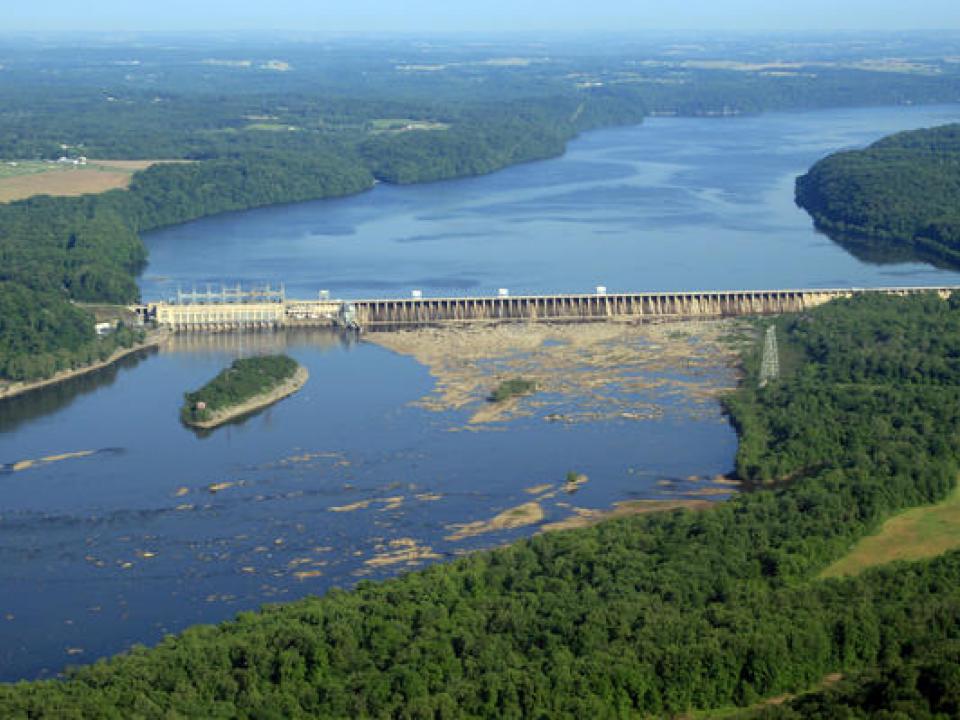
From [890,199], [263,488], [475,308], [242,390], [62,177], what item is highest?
[890,199]

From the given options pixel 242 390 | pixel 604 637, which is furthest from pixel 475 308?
pixel 604 637

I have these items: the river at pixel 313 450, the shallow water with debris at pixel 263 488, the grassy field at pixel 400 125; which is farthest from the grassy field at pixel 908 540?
the grassy field at pixel 400 125

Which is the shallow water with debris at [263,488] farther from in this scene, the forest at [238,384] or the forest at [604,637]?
the forest at [604,637]

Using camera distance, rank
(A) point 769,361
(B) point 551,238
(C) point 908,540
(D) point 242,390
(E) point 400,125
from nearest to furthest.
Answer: (C) point 908,540
(D) point 242,390
(A) point 769,361
(B) point 551,238
(E) point 400,125

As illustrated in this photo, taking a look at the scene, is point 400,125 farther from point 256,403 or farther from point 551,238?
point 256,403

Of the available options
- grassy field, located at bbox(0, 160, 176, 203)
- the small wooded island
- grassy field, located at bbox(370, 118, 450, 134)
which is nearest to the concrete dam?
the small wooded island
